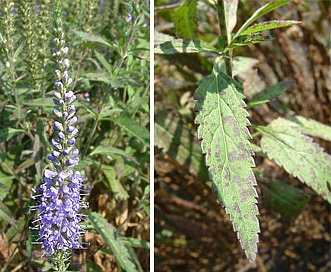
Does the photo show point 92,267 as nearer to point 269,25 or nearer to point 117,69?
point 117,69

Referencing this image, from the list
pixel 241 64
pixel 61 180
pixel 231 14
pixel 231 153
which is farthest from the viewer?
pixel 241 64

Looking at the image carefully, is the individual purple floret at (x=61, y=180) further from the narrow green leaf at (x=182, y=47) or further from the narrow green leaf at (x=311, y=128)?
the narrow green leaf at (x=311, y=128)

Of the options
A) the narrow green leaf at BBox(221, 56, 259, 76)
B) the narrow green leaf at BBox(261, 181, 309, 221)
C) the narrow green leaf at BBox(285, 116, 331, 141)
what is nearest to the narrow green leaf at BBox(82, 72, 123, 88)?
the narrow green leaf at BBox(221, 56, 259, 76)

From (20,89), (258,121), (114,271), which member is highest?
(20,89)

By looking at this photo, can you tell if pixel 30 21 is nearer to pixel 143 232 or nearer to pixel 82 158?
pixel 82 158

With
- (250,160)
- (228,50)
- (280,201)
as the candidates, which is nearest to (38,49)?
(228,50)

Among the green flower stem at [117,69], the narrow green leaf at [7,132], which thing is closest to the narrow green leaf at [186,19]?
the green flower stem at [117,69]

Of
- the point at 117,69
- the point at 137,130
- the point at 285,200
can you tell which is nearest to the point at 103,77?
the point at 117,69
